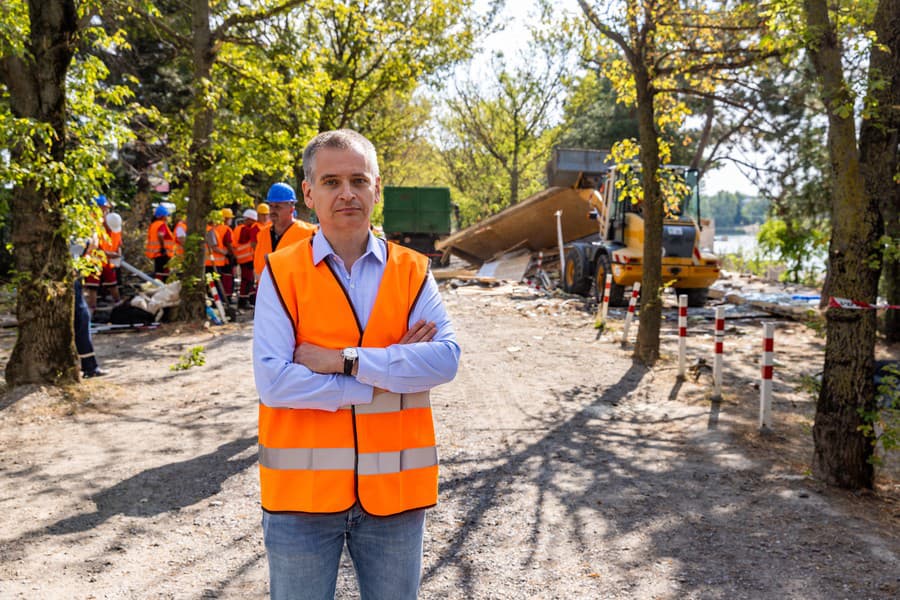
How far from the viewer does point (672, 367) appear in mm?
10430

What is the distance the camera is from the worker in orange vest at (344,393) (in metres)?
2.10

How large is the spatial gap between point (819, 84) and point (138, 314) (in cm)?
1147

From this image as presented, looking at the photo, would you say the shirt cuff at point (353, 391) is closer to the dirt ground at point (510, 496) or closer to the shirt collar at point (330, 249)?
the shirt collar at point (330, 249)

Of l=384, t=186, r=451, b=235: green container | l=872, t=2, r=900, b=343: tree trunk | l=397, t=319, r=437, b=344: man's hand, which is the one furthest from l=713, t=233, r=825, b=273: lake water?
l=397, t=319, r=437, b=344: man's hand

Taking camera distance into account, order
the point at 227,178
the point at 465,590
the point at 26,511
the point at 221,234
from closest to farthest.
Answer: the point at 465,590 → the point at 26,511 → the point at 227,178 → the point at 221,234

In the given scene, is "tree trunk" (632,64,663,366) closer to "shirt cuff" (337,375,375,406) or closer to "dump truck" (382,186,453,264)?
"shirt cuff" (337,375,375,406)

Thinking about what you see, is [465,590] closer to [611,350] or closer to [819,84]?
[819,84]

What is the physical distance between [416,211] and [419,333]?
2733 cm

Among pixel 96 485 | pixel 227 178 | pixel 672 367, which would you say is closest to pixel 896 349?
pixel 672 367

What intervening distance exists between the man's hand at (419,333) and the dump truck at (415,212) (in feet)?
88.4

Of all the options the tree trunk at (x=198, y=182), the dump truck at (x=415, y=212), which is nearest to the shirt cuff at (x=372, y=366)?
the tree trunk at (x=198, y=182)

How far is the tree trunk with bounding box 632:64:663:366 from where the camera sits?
32.5ft

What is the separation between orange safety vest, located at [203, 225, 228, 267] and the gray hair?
13284 millimetres

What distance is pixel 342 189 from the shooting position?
2.24 metres
